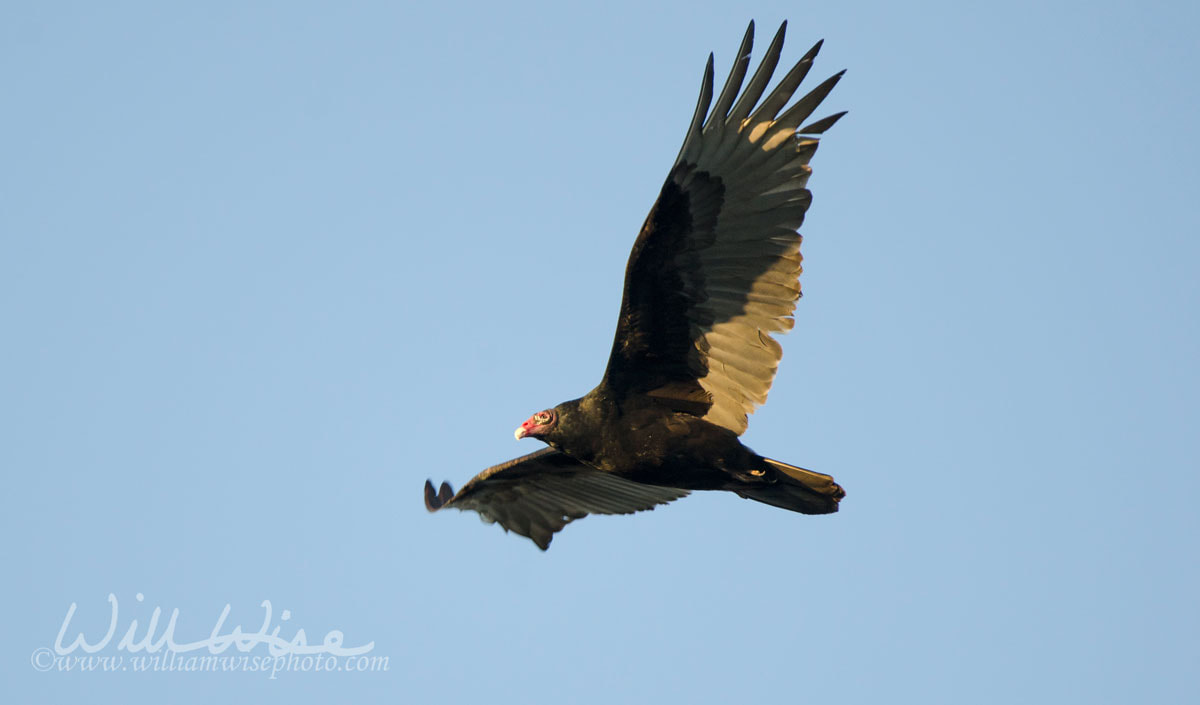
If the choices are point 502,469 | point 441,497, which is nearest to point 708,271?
point 502,469

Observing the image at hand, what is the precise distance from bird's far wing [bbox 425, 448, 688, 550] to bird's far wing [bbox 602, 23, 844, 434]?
1477 mm

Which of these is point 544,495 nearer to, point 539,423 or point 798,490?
point 539,423

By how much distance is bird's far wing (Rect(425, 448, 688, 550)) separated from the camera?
9.27 m

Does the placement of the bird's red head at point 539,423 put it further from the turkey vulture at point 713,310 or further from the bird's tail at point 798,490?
the bird's tail at point 798,490

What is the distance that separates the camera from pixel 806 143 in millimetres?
7379

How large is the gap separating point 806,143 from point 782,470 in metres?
1.85

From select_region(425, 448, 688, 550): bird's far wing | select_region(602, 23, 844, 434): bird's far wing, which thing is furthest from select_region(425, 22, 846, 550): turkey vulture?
select_region(425, 448, 688, 550): bird's far wing

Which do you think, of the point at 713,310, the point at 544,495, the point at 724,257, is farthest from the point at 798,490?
the point at 544,495

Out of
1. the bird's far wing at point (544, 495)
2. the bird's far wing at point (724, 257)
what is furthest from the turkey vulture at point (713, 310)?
the bird's far wing at point (544, 495)

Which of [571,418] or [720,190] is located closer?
[720,190]

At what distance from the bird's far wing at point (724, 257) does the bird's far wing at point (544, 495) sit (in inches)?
58.1

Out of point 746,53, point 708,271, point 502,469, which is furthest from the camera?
point 502,469

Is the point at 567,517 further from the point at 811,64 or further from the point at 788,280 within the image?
the point at 811,64

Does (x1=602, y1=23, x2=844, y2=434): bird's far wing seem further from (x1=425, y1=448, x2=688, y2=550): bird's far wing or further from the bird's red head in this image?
(x1=425, y1=448, x2=688, y2=550): bird's far wing
